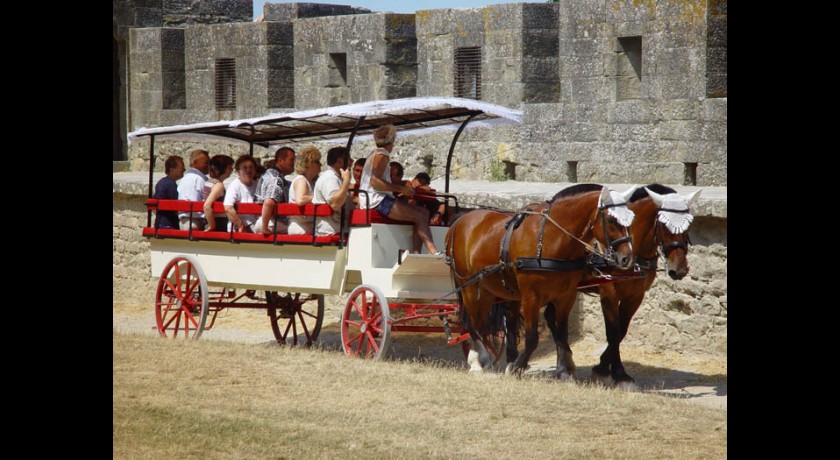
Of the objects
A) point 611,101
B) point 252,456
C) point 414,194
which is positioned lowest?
point 252,456

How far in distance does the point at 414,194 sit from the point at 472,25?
6117 millimetres

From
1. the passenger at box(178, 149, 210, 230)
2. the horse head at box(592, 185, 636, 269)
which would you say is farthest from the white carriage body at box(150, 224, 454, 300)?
the horse head at box(592, 185, 636, 269)

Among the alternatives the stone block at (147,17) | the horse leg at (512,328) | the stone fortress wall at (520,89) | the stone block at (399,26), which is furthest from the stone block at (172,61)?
the horse leg at (512,328)

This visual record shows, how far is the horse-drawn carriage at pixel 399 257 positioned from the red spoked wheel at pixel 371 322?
0.04 ft

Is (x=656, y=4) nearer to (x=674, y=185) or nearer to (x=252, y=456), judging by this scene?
(x=674, y=185)

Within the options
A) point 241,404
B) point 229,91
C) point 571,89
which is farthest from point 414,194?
point 229,91

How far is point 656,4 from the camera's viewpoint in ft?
50.6

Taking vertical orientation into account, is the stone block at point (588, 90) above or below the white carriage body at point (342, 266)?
above

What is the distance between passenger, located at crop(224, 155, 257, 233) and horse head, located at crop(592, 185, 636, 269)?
3605mm

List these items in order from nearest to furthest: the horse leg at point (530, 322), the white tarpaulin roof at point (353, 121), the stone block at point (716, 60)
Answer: the horse leg at point (530, 322) → the white tarpaulin roof at point (353, 121) → the stone block at point (716, 60)

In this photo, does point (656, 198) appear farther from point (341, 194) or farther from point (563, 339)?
point (341, 194)

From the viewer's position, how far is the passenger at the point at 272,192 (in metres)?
12.4

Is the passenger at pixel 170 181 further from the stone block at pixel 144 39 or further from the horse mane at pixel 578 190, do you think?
the stone block at pixel 144 39

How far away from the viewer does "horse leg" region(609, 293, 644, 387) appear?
438 inches
